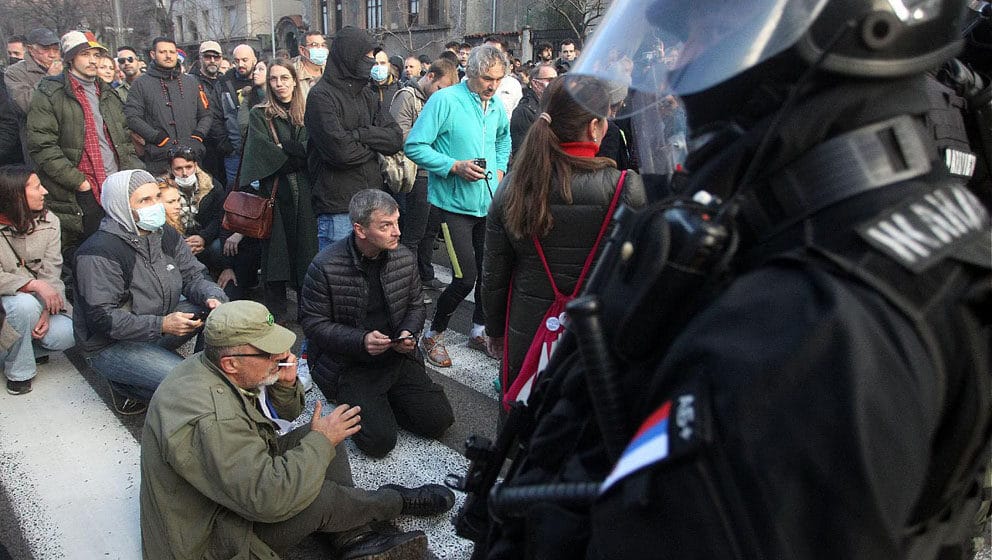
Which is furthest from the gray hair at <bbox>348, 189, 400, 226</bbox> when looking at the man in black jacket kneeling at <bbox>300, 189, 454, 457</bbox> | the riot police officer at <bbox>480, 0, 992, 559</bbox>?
the riot police officer at <bbox>480, 0, 992, 559</bbox>

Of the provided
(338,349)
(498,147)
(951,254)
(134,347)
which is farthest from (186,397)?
(498,147)

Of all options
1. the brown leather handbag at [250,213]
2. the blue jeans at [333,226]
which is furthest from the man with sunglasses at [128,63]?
the blue jeans at [333,226]

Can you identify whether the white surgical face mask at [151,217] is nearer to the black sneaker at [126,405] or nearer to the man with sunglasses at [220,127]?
the black sneaker at [126,405]

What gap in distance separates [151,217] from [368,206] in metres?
1.25

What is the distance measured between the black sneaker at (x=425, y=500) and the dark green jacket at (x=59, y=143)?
3.99 m

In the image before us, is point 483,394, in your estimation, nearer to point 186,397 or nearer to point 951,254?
point 186,397

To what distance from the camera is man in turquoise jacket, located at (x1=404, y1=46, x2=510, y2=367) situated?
177 inches

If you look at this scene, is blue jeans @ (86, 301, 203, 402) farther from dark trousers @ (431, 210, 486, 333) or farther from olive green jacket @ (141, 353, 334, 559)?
dark trousers @ (431, 210, 486, 333)

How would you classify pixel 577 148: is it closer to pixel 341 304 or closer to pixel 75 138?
pixel 341 304

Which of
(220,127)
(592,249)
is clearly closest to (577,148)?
(592,249)

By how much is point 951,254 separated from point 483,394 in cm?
357

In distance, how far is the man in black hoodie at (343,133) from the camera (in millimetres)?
4695

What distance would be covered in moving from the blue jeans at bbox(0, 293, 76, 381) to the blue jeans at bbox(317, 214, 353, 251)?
1.69 meters

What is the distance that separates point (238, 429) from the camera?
2.43 metres
